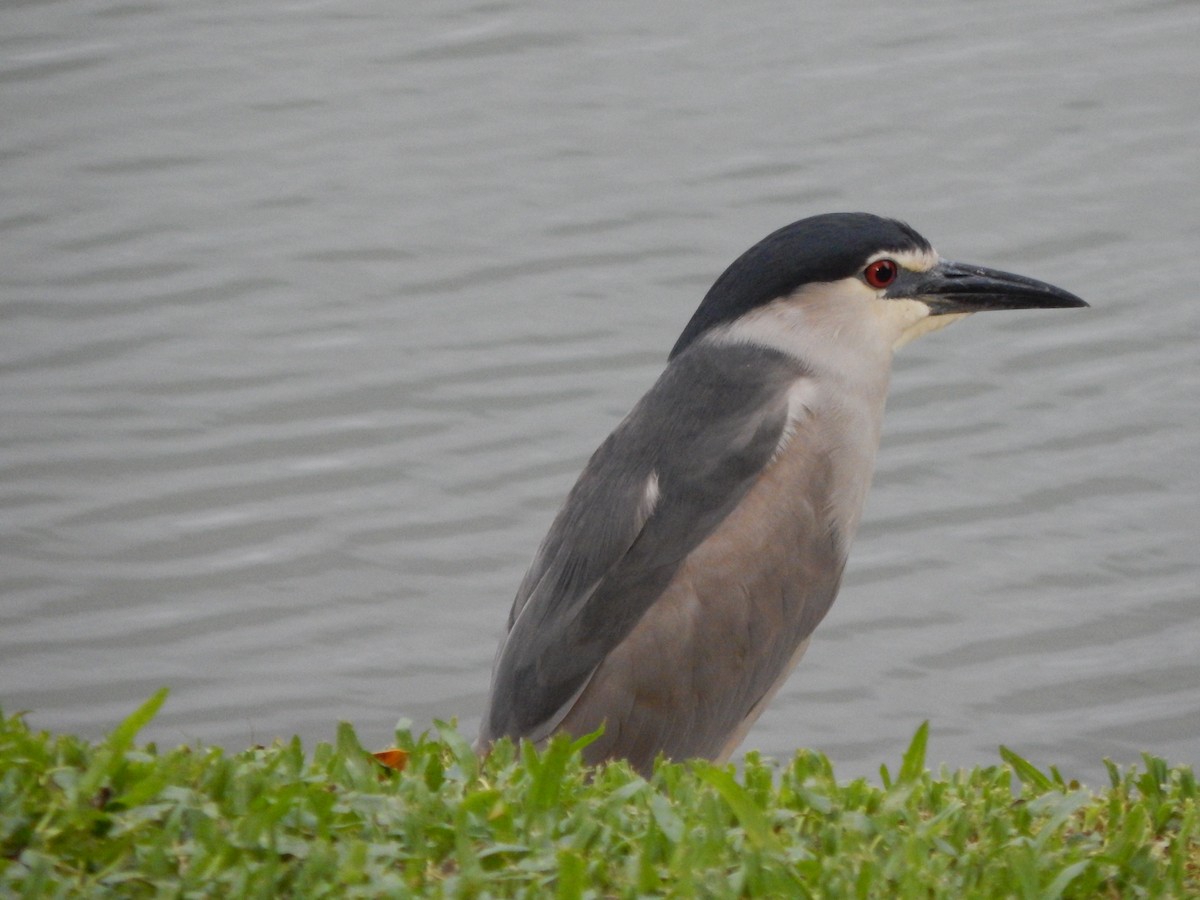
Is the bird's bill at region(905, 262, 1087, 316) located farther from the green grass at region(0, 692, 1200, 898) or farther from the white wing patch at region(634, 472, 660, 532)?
the green grass at region(0, 692, 1200, 898)

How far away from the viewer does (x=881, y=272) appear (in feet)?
18.6

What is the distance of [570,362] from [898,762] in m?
2.93

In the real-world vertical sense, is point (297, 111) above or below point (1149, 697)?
above

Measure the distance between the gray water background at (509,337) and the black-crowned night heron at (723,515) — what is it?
5.07 ft

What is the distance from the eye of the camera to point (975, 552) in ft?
25.0

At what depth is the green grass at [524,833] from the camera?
10.9ft

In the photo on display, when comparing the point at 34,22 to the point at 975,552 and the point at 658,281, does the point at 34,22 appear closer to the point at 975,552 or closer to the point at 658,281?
the point at 658,281

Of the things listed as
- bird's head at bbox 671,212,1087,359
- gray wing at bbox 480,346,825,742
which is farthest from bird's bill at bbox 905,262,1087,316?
gray wing at bbox 480,346,825,742

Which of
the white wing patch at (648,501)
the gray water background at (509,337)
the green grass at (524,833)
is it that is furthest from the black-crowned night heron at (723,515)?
the gray water background at (509,337)

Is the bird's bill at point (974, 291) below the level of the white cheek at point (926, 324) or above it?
above

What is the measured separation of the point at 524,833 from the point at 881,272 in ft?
8.87

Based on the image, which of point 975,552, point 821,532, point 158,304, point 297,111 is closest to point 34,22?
point 297,111

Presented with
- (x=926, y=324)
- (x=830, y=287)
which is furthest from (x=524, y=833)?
(x=926, y=324)

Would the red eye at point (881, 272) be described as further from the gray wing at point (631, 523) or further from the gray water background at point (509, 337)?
the gray water background at point (509, 337)
